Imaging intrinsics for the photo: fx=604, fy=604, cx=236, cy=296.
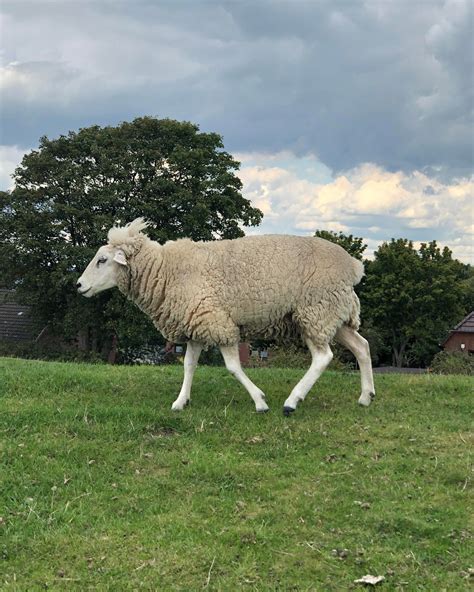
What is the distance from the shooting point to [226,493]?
5.48 m

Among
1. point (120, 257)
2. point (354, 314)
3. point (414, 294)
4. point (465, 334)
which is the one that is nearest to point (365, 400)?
point (354, 314)

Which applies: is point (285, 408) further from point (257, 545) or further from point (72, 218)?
point (72, 218)

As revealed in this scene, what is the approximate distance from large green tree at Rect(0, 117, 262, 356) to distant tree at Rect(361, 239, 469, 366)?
1896 cm

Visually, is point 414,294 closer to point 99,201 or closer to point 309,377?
point 99,201

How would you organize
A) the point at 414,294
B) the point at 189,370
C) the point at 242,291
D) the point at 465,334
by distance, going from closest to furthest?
the point at 242,291 < the point at 189,370 < the point at 465,334 < the point at 414,294

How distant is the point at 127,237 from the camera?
855cm

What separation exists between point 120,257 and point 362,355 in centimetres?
368

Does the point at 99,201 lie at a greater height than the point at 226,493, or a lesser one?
greater

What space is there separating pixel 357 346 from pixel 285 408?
1.62 m

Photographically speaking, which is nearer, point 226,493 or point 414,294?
point 226,493

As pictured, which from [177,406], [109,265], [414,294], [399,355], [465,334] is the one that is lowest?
[177,406]

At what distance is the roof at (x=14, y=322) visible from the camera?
37.0m

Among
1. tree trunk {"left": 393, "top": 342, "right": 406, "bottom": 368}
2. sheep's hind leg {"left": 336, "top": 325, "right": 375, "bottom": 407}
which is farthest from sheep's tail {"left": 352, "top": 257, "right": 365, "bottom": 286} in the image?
tree trunk {"left": 393, "top": 342, "right": 406, "bottom": 368}

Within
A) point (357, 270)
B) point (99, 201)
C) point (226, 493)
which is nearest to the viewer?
point (226, 493)
